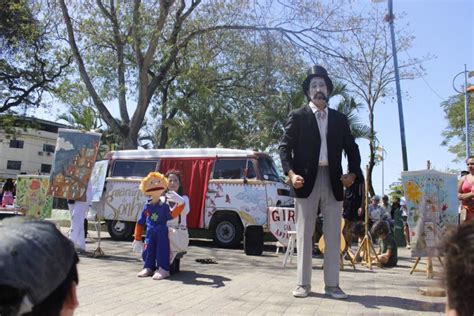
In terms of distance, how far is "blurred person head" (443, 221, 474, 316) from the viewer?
1176 mm

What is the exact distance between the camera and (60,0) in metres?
15.2

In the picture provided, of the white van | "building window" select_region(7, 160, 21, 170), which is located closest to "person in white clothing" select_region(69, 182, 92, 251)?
the white van

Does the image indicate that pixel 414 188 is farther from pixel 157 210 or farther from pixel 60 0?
pixel 60 0

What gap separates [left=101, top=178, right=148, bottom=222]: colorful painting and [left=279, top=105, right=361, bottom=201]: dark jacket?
8.19m

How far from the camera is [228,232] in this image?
1215cm

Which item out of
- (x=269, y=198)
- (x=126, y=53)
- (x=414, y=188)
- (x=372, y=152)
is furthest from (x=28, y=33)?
(x=414, y=188)

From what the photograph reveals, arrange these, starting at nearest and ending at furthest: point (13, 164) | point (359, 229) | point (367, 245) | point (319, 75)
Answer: point (319, 75) < point (367, 245) < point (359, 229) < point (13, 164)

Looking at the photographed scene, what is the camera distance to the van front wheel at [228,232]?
39.2 ft

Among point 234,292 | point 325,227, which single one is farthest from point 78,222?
point 325,227

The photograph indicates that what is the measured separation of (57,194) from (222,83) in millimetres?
14598

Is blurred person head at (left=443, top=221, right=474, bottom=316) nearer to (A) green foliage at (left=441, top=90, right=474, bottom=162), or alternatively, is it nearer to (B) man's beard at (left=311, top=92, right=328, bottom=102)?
(B) man's beard at (left=311, top=92, right=328, bottom=102)

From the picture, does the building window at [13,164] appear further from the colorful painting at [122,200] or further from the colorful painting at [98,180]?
the colorful painting at [98,180]

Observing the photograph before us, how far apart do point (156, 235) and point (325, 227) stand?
2438 mm

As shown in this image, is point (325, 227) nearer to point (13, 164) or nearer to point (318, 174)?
point (318, 174)
